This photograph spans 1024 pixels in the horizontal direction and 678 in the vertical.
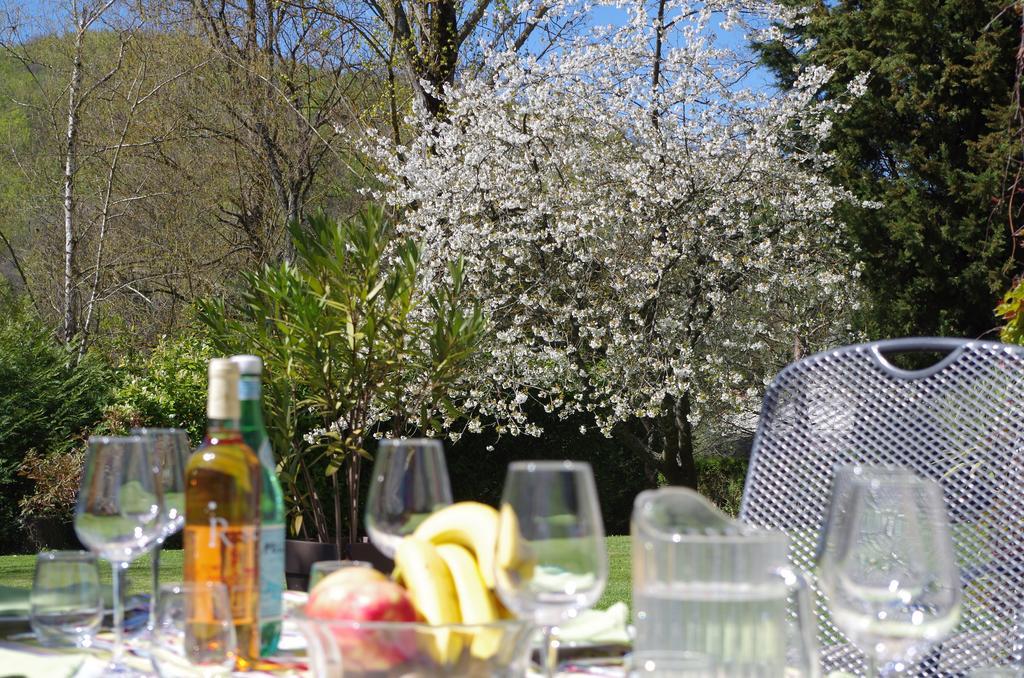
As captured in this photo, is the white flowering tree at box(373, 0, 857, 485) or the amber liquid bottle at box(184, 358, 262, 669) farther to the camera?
the white flowering tree at box(373, 0, 857, 485)

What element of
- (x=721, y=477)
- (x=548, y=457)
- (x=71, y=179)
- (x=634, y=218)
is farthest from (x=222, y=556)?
(x=721, y=477)

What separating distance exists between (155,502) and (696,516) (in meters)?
0.67

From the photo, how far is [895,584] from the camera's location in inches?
40.6

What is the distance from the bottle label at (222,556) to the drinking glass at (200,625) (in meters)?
0.12

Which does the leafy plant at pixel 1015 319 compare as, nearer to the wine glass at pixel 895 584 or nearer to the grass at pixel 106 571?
the wine glass at pixel 895 584

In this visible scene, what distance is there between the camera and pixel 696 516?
3.13 feet

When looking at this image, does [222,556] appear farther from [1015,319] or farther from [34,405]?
[34,405]

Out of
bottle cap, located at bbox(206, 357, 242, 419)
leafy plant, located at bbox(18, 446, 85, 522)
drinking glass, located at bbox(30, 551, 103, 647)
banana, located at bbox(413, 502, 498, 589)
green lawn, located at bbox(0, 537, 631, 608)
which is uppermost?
bottle cap, located at bbox(206, 357, 242, 419)

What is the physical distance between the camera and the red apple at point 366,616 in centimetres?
84

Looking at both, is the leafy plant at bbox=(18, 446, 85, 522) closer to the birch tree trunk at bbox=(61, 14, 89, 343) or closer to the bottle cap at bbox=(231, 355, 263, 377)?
the birch tree trunk at bbox=(61, 14, 89, 343)

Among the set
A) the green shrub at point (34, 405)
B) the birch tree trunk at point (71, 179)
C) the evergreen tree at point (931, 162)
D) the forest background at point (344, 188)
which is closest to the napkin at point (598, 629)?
the forest background at point (344, 188)

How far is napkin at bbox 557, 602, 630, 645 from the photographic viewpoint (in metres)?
1.36

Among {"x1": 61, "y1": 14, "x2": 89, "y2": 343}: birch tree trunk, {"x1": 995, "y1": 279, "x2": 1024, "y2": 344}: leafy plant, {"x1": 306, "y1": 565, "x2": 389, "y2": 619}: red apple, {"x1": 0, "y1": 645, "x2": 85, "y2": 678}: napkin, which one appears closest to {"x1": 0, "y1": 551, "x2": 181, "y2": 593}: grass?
{"x1": 61, "y1": 14, "x2": 89, "y2": 343}: birch tree trunk

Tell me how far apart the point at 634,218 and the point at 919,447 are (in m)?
6.53
